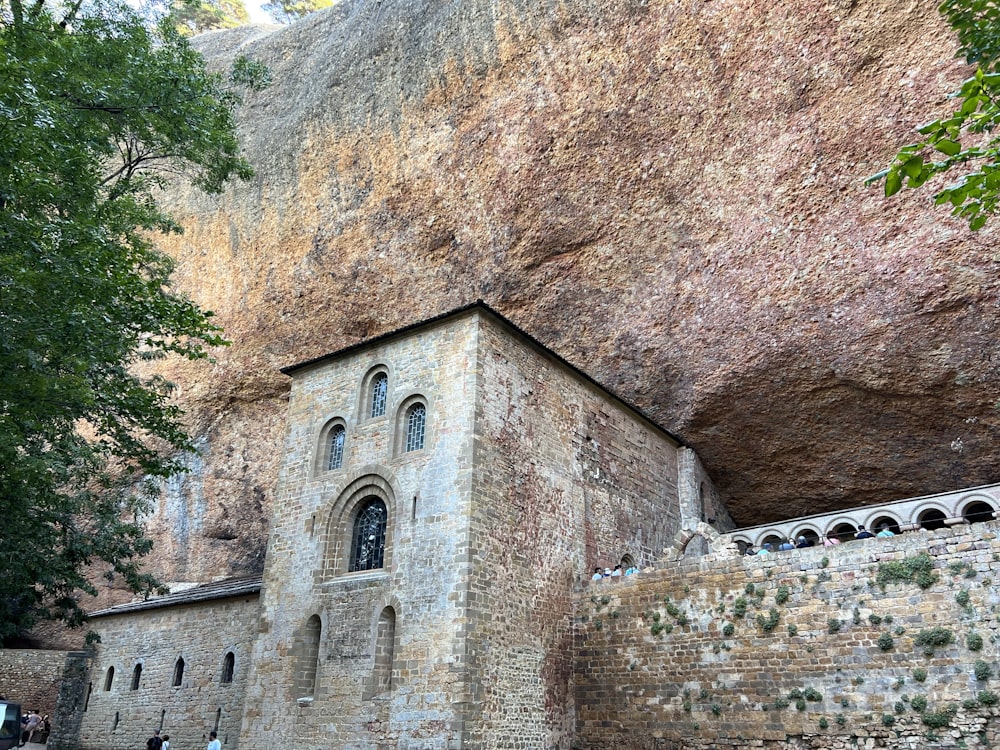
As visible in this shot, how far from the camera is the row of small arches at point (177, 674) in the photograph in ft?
57.3

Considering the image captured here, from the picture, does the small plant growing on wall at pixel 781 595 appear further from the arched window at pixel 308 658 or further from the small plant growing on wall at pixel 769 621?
the arched window at pixel 308 658

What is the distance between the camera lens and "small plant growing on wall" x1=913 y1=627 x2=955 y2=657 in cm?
1091

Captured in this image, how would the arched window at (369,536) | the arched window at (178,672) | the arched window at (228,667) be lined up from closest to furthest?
1. the arched window at (369,536)
2. the arched window at (228,667)
3. the arched window at (178,672)

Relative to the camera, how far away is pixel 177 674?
18469 millimetres

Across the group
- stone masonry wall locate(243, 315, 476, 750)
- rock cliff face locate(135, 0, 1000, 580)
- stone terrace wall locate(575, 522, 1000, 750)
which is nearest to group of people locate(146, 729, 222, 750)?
stone masonry wall locate(243, 315, 476, 750)

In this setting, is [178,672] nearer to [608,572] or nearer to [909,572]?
[608,572]

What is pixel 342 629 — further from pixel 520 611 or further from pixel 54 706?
pixel 54 706

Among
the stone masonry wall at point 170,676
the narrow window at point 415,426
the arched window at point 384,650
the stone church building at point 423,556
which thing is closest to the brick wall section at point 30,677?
the stone masonry wall at point 170,676

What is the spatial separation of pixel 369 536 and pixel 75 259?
7.11 metres

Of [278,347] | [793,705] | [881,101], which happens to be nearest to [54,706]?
[278,347]

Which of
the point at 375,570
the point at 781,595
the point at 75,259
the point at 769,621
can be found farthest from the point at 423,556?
the point at 75,259

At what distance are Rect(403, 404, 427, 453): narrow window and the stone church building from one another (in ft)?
0.13

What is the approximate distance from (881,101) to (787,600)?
34.3 feet

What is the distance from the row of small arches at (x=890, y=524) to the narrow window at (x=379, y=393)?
31.8 ft
